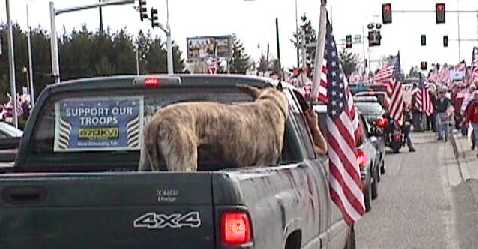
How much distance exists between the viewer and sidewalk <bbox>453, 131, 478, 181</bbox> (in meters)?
Answer: 21.8

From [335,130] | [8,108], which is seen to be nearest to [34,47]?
[8,108]

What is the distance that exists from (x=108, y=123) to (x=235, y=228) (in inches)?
102

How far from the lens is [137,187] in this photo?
17.5ft

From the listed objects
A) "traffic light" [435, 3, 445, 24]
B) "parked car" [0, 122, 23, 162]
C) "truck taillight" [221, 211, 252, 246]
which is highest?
"traffic light" [435, 3, 445, 24]

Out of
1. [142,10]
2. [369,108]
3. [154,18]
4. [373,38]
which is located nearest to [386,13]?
[154,18]

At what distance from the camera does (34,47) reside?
91.6m

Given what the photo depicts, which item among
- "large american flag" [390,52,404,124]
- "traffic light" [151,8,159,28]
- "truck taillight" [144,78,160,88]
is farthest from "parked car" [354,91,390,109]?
"truck taillight" [144,78,160,88]

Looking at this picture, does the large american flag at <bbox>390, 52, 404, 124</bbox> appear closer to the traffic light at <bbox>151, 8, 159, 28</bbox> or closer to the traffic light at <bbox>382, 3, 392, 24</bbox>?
the traffic light at <bbox>382, 3, 392, 24</bbox>

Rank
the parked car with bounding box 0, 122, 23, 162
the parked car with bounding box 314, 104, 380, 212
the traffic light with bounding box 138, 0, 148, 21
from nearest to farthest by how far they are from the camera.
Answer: the parked car with bounding box 0, 122, 23, 162, the parked car with bounding box 314, 104, 380, 212, the traffic light with bounding box 138, 0, 148, 21

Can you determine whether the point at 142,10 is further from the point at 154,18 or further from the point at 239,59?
the point at 239,59

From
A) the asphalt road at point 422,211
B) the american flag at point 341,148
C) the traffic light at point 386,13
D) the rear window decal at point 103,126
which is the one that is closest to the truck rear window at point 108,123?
the rear window decal at point 103,126

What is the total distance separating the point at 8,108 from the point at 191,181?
54.9 m

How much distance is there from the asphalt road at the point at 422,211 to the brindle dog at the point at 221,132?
488 centimetres

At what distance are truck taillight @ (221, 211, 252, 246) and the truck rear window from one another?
7.67 ft
